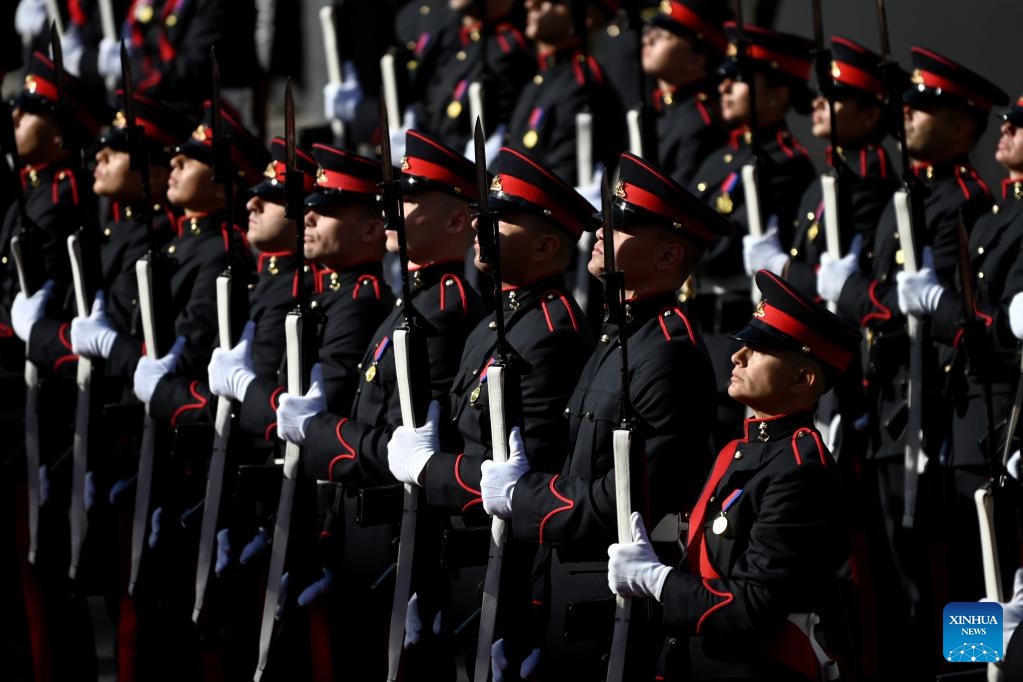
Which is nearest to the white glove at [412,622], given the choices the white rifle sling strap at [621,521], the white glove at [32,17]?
the white rifle sling strap at [621,521]

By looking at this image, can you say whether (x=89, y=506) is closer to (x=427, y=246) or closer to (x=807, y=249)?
(x=427, y=246)

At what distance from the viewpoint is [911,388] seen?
7.05 meters

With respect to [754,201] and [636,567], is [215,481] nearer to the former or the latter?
[636,567]

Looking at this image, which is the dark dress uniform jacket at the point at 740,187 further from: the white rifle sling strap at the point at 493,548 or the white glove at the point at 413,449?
the white rifle sling strap at the point at 493,548

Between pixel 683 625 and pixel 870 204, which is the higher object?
pixel 870 204

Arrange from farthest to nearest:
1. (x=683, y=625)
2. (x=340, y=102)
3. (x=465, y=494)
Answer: (x=340, y=102) < (x=465, y=494) < (x=683, y=625)

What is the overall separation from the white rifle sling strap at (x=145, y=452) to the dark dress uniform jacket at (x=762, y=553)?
9.64ft

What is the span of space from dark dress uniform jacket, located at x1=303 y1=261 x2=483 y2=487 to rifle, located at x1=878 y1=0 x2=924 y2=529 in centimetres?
160

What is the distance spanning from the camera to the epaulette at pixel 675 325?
18.0ft

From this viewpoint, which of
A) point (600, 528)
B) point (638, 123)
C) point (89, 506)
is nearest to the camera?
point (600, 528)

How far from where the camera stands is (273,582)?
653 centimetres

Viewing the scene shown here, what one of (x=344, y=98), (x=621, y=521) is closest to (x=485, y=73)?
(x=344, y=98)

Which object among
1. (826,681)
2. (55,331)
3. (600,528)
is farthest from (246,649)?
(826,681)

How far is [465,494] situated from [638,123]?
358 centimetres
